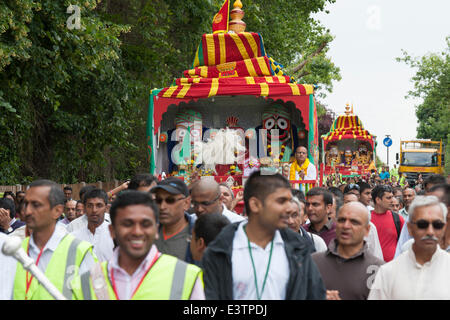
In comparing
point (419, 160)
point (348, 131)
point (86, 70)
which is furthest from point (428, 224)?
point (419, 160)

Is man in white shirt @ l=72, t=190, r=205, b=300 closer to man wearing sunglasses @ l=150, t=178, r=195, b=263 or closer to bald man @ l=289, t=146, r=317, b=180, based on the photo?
man wearing sunglasses @ l=150, t=178, r=195, b=263

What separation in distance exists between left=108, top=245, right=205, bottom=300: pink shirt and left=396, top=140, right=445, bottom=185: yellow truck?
38.7 metres

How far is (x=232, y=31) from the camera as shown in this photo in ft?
47.0

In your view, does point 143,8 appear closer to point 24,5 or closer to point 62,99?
point 62,99

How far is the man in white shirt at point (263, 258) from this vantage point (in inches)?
141

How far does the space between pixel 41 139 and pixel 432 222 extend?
15.3 m

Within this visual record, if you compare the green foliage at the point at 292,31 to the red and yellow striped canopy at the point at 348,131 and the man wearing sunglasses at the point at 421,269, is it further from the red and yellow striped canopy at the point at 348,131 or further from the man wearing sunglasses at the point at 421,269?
the man wearing sunglasses at the point at 421,269

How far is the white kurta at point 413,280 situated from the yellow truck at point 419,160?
1481 inches

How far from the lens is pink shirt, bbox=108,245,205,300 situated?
3.37 meters

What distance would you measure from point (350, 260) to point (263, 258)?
134 cm

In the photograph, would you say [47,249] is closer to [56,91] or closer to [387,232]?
[387,232]

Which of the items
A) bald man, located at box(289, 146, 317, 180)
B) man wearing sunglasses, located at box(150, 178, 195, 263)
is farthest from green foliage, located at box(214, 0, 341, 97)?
man wearing sunglasses, located at box(150, 178, 195, 263)

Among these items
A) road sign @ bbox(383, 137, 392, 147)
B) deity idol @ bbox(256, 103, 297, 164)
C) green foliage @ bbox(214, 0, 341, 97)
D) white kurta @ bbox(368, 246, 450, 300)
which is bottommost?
white kurta @ bbox(368, 246, 450, 300)

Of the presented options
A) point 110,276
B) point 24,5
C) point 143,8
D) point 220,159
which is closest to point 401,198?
point 220,159
